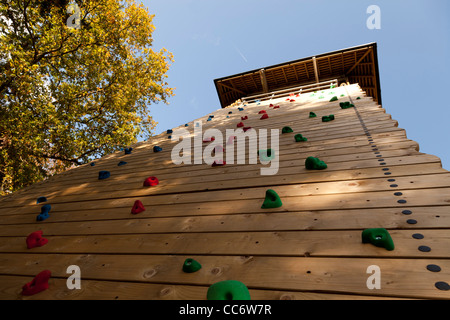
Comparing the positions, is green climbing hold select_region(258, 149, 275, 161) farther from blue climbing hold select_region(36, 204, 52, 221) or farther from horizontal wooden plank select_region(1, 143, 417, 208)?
blue climbing hold select_region(36, 204, 52, 221)

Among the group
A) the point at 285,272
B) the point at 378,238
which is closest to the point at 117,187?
the point at 285,272

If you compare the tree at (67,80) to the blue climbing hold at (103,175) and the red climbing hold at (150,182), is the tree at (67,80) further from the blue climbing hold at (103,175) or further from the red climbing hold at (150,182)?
the red climbing hold at (150,182)

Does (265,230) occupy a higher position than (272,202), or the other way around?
(272,202)

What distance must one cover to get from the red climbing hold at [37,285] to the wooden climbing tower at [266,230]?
0.06 m

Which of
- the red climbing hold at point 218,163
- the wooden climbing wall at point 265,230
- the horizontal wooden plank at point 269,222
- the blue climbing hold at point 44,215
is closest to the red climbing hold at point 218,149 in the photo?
the red climbing hold at point 218,163

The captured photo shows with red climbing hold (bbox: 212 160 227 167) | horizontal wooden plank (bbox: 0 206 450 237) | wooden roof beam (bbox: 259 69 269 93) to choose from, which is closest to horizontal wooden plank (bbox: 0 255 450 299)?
horizontal wooden plank (bbox: 0 206 450 237)

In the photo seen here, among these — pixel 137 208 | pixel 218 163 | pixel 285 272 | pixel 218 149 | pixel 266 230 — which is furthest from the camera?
pixel 218 149

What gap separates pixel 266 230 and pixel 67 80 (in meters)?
12.7

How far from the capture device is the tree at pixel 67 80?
838 cm

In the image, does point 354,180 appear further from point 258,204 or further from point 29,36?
point 29,36

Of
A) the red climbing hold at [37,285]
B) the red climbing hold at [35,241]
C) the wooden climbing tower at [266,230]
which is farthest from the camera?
the red climbing hold at [35,241]

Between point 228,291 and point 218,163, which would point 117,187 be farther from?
point 228,291

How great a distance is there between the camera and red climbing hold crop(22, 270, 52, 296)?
1.43m

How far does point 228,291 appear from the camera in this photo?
109 cm
